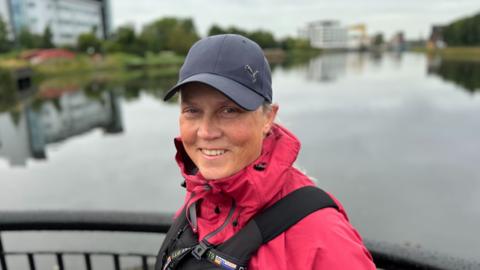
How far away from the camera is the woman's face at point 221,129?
1242 millimetres

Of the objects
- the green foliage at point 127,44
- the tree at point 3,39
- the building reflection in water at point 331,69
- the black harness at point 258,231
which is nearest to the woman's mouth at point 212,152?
the black harness at point 258,231

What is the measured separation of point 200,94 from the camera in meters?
1.27

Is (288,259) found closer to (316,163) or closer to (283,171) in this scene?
(283,171)

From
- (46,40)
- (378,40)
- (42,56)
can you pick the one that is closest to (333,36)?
(378,40)

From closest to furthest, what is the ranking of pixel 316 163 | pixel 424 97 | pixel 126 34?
pixel 316 163
pixel 424 97
pixel 126 34

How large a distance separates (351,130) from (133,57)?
5478 centimetres

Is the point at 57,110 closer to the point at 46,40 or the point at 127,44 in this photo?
the point at 127,44

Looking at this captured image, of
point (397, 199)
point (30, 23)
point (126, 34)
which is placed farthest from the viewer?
point (30, 23)

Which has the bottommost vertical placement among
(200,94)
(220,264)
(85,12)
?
(220,264)

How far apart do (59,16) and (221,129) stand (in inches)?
3379

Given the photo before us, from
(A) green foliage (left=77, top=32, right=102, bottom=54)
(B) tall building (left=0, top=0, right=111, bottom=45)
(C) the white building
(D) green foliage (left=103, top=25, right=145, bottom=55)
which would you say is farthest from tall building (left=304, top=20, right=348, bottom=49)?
(A) green foliage (left=77, top=32, right=102, bottom=54)

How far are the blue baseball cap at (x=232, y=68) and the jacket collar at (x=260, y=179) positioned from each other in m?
0.15

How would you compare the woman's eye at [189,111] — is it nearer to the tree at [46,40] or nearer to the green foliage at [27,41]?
the tree at [46,40]

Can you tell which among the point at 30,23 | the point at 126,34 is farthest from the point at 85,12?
the point at 126,34
